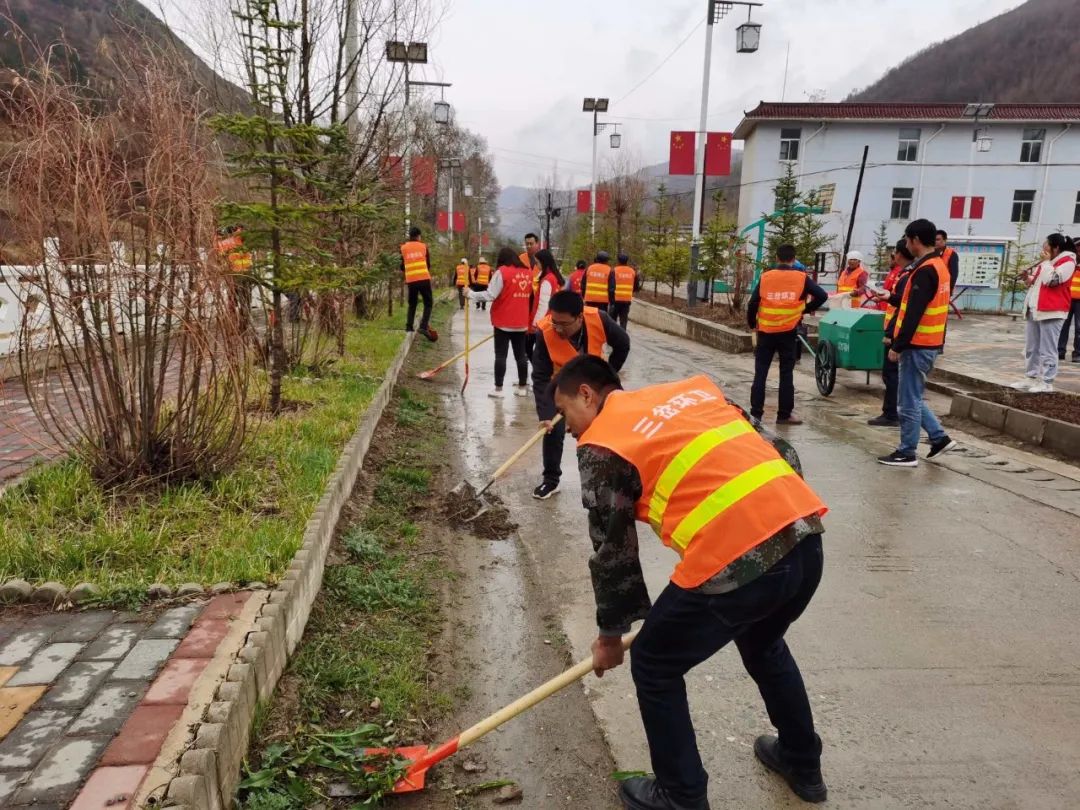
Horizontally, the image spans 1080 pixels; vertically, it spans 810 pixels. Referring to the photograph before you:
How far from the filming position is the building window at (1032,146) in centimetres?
3141

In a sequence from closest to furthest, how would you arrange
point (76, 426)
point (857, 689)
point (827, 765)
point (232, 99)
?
point (827, 765), point (857, 689), point (76, 426), point (232, 99)

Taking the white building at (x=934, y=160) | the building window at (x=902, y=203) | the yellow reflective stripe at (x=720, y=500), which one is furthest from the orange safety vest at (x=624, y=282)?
the building window at (x=902, y=203)

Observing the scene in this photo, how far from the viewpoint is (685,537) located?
1996 mm

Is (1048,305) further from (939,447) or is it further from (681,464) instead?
(681,464)

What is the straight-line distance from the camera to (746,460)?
2014mm

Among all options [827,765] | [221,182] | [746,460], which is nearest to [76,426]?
[221,182]

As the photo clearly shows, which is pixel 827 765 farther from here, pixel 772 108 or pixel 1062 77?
pixel 1062 77

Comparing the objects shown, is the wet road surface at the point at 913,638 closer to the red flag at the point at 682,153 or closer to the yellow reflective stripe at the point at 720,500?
the yellow reflective stripe at the point at 720,500

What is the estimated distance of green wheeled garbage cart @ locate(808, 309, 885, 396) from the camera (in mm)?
8320

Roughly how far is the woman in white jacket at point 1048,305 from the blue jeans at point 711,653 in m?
6.97

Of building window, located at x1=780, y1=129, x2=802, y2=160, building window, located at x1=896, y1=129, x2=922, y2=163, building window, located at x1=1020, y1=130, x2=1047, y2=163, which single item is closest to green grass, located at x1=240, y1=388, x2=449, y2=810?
building window, located at x1=780, y1=129, x2=802, y2=160

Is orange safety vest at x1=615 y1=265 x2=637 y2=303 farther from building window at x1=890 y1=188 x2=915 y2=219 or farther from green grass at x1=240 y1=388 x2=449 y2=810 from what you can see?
building window at x1=890 y1=188 x2=915 y2=219

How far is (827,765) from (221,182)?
5031 millimetres

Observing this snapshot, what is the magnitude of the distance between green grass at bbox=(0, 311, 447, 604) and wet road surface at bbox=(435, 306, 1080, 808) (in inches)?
54.6
